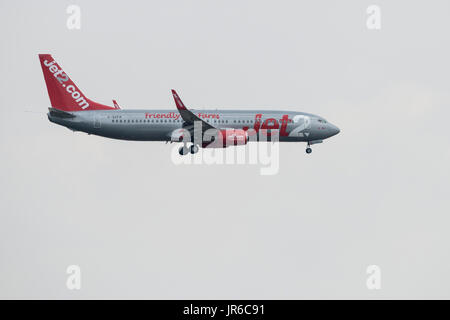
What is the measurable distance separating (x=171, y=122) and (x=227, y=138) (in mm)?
5899

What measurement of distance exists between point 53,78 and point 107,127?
7.93 m

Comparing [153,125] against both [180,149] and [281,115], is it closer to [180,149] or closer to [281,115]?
[180,149]

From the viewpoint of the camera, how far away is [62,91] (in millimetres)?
126125

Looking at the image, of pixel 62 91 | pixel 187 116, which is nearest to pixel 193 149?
pixel 187 116

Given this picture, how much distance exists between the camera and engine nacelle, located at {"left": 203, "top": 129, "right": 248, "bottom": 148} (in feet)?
402

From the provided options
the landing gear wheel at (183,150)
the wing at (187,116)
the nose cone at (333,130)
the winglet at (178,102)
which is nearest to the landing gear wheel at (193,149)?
the landing gear wheel at (183,150)

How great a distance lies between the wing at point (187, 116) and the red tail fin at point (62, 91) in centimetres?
844

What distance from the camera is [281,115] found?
128m

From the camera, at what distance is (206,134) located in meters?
123

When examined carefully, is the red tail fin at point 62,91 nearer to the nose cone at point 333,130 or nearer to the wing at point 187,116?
the wing at point 187,116

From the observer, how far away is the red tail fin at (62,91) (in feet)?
412
